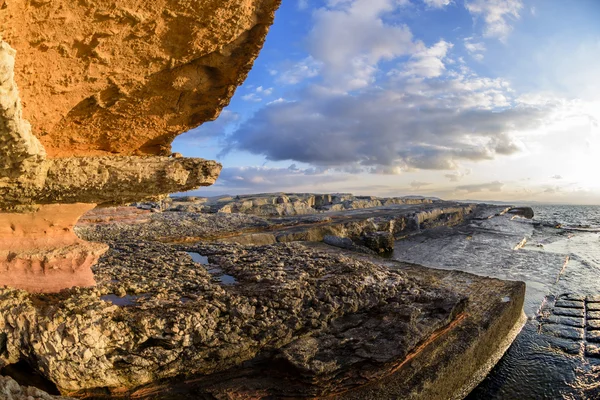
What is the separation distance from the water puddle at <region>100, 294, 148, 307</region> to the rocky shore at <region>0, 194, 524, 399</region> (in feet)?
0.04

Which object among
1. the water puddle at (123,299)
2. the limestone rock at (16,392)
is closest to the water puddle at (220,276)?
the water puddle at (123,299)

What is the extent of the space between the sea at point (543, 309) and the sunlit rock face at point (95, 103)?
5563mm

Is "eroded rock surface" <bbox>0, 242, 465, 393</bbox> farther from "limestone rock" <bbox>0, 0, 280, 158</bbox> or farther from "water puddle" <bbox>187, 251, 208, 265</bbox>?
"limestone rock" <bbox>0, 0, 280, 158</bbox>

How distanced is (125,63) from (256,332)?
3.32 metres

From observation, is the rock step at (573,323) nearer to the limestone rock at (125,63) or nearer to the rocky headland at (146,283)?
the rocky headland at (146,283)

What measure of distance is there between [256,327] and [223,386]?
2.40ft

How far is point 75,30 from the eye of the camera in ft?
10.4

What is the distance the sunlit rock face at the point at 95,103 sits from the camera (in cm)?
303

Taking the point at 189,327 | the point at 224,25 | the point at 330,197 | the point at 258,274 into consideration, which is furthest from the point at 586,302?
the point at 330,197

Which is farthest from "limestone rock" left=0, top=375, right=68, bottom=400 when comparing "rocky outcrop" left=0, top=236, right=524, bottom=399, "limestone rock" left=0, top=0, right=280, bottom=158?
"limestone rock" left=0, top=0, right=280, bottom=158

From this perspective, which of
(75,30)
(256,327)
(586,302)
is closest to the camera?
(75,30)

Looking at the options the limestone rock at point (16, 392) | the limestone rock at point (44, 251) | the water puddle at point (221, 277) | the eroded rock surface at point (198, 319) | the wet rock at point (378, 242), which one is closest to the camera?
the limestone rock at point (16, 392)

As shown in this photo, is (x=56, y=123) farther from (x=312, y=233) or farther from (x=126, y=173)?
(x=312, y=233)

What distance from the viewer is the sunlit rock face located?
3.03 metres
